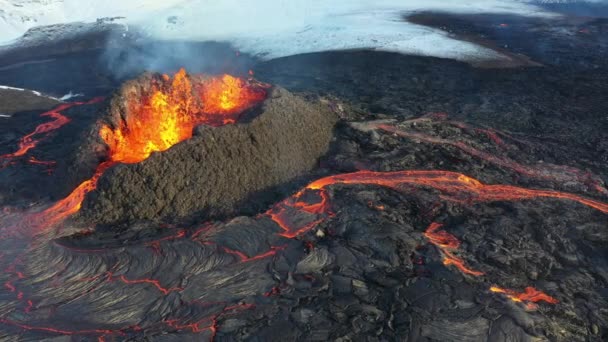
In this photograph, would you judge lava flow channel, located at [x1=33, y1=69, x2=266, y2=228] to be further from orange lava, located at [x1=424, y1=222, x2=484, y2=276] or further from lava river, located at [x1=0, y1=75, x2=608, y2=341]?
orange lava, located at [x1=424, y1=222, x2=484, y2=276]

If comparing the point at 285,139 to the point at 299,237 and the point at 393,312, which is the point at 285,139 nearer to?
the point at 299,237

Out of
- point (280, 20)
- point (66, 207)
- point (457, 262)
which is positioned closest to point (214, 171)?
point (66, 207)

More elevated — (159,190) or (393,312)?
(159,190)

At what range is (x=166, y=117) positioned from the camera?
1242 centimetres

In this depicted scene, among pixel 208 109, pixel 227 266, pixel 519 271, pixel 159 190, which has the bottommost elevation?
pixel 519 271

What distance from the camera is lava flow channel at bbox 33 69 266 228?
447 inches

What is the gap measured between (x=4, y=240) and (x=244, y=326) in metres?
6.10

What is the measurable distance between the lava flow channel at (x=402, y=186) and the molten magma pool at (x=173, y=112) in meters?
3.40

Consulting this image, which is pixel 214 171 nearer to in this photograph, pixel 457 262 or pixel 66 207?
pixel 66 207

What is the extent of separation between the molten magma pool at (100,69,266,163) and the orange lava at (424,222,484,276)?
645 centimetres

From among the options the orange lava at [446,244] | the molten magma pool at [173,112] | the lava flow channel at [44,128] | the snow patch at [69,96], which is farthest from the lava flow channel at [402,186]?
the snow patch at [69,96]

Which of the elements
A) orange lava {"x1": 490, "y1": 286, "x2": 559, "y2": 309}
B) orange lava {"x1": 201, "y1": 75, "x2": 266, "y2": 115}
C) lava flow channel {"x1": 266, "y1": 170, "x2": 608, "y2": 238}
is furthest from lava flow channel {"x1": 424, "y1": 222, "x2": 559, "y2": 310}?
orange lava {"x1": 201, "y1": 75, "x2": 266, "y2": 115}

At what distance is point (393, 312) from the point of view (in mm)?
Answer: 7832

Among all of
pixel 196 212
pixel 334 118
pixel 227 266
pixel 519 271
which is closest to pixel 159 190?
pixel 196 212
